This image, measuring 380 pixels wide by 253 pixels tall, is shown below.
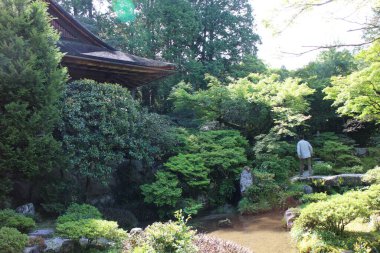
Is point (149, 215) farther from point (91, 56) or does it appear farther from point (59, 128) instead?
point (91, 56)

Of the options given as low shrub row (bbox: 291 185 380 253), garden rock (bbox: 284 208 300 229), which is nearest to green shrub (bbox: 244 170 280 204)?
garden rock (bbox: 284 208 300 229)

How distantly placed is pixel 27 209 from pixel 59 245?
2482 mm

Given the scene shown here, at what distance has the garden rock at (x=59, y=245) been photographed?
18.4 ft

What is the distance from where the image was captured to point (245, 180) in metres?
11.8

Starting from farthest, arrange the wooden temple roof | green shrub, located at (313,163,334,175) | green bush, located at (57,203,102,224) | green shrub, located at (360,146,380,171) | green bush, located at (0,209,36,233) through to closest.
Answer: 1. green shrub, located at (360,146,380,171)
2. green shrub, located at (313,163,334,175)
3. the wooden temple roof
4. green bush, located at (57,203,102,224)
5. green bush, located at (0,209,36,233)

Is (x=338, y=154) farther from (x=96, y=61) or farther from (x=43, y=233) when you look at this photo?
(x=43, y=233)

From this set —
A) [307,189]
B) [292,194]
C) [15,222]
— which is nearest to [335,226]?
[292,194]

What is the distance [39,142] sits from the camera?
288 inches

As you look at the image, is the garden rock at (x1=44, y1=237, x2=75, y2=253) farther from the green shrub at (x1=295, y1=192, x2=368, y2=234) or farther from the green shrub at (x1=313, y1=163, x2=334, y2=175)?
the green shrub at (x1=313, y1=163, x2=334, y2=175)

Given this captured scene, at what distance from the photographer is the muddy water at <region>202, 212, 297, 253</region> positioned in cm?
717

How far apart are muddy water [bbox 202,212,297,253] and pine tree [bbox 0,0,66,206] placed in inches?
184

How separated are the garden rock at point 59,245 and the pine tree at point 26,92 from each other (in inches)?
79.9

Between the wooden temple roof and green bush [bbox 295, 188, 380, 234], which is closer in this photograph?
green bush [bbox 295, 188, 380, 234]

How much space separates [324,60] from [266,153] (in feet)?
34.7
